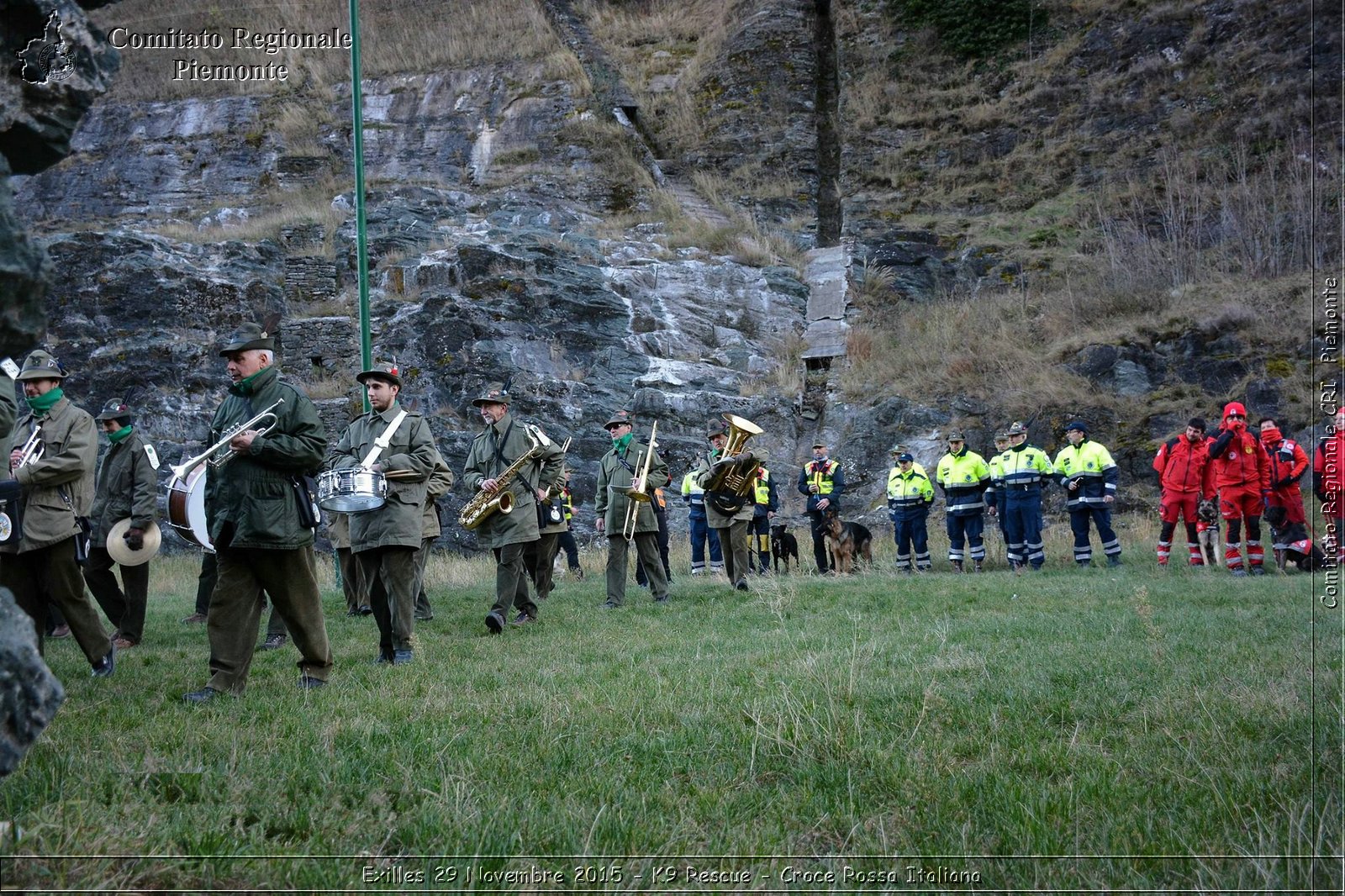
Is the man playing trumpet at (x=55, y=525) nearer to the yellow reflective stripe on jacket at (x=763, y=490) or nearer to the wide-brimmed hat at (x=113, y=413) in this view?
the wide-brimmed hat at (x=113, y=413)

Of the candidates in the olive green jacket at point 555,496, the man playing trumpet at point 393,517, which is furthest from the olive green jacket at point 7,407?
the olive green jacket at point 555,496

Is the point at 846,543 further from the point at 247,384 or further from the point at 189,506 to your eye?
the point at 247,384

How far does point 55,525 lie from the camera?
22.2ft

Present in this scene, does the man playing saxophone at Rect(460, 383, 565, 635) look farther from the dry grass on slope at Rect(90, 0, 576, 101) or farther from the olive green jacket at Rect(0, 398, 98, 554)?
the dry grass on slope at Rect(90, 0, 576, 101)

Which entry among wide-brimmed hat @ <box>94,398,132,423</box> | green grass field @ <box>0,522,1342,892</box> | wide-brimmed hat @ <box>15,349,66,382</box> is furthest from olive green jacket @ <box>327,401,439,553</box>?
wide-brimmed hat @ <box>94,398,132,423</box>

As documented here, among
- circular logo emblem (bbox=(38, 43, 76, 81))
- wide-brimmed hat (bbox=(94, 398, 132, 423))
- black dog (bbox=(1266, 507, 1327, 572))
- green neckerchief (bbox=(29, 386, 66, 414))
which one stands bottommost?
black dog (bbox=(1266, 507, 1327, 572))

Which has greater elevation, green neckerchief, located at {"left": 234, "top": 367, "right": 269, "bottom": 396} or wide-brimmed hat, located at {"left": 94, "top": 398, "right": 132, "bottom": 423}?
wide-brimmed hat, located at {"left": 94, "top": 398, "right": 132, "bottom": 423}

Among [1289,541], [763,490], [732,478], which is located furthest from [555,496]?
[1289,541]

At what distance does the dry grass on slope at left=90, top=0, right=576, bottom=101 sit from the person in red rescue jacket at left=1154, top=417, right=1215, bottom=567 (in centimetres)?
2284

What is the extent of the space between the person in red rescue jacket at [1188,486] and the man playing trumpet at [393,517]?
1052 centimetres

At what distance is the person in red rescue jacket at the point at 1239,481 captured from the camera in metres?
13.1

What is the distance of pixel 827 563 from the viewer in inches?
657

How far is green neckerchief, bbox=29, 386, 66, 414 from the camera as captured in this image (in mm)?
7484

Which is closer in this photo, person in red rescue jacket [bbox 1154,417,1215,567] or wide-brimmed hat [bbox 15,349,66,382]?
wide-brimmed hat [bbox 15,349,66,382]
